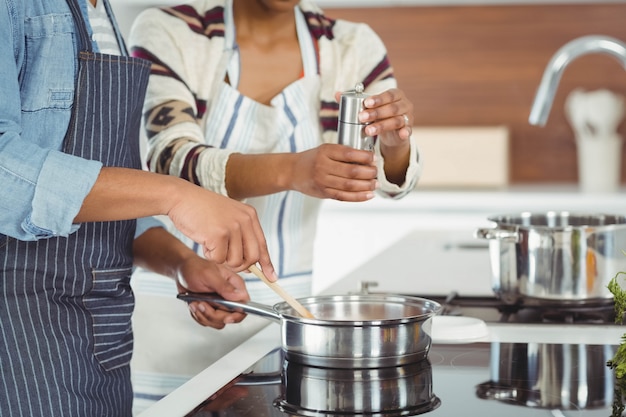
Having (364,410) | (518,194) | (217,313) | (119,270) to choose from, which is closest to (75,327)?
(119,270)

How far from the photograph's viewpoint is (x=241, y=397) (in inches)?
42.1

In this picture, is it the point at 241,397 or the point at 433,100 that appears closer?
the point at 241,397

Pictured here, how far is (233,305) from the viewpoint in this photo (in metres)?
1.33

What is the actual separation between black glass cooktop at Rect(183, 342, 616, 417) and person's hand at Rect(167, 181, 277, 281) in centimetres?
15

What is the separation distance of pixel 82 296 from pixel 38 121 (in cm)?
24

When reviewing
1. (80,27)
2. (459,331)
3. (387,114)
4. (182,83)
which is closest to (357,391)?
(459,331)

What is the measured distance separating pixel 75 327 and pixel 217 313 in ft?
0.73

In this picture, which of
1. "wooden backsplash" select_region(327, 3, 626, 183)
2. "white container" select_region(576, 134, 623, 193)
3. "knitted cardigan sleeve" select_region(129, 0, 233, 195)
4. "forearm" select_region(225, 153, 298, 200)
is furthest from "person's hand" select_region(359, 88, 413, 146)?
"wooden backsplash" select_region(327, 3, 626, 183)

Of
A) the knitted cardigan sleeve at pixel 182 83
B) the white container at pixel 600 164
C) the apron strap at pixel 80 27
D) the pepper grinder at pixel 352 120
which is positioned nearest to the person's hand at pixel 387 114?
the pepper grinder at pixel 352 120

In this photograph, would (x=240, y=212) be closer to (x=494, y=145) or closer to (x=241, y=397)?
(x=241, y=397)

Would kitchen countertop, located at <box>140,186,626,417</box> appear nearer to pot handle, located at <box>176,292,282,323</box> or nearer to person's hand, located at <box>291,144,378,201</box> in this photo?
pot handle, located at <box>176,292,282,323</box>

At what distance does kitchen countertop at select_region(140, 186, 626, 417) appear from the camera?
1.21 meters

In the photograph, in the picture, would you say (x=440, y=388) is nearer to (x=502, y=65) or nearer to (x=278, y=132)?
(x=278, y=132)

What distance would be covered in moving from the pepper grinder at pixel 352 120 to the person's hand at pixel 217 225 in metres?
0.32
